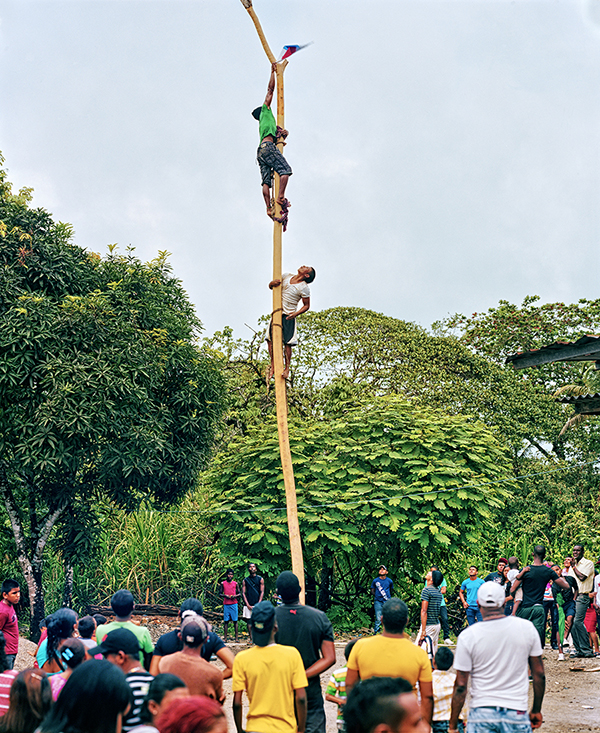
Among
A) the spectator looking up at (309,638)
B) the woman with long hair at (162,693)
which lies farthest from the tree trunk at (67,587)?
the woman with long hair at (162,693)

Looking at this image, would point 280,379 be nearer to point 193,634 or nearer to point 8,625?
point 8,625

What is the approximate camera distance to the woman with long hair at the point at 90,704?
3068mm

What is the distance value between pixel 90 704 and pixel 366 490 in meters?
14.0

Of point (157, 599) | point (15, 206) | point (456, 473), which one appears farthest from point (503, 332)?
point (15, 206)

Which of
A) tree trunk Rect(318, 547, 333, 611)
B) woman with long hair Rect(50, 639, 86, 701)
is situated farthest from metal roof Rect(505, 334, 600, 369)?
tree trunk Rect(318, 547, 333, 611)

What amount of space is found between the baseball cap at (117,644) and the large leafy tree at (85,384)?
416 inches

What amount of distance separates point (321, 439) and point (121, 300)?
5.52 m

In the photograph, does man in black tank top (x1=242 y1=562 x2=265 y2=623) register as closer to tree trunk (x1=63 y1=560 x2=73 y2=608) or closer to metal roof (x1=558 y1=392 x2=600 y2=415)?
tree trunk (x1=63 y1=560 x2=73 y2=608)

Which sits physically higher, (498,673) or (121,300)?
(121,300)

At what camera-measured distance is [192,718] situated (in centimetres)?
293

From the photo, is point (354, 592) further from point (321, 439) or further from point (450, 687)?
point (450, 687)

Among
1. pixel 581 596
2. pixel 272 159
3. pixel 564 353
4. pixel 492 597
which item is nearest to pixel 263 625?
pixel 492 597

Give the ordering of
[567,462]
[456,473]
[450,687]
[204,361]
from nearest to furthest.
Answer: [450,687] < [456,473] < [204,361] < [567,462]

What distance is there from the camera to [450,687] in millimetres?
5910
